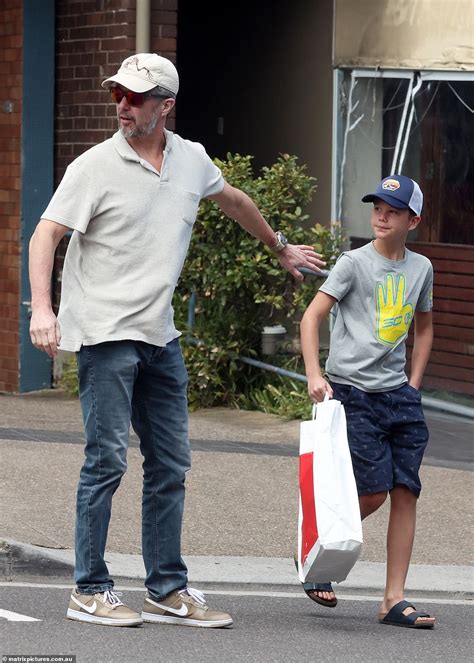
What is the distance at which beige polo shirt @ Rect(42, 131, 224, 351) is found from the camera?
5.23m

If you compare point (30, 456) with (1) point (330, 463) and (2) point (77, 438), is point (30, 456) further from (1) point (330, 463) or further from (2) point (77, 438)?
(1) point (330, 463)

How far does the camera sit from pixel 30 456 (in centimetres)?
836

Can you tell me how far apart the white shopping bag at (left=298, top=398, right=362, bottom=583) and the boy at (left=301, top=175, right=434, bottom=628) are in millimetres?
199

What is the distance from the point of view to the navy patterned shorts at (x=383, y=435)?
5.65 meters

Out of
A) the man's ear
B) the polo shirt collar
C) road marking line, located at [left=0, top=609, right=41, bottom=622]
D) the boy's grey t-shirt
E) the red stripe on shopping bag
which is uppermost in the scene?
the man's ear

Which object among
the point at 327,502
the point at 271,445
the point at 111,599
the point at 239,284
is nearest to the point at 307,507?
the point at 327,502

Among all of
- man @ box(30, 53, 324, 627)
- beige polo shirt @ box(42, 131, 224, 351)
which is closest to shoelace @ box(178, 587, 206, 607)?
man @ box(30, 53, 324, 627)

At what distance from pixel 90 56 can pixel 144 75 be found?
242 inches

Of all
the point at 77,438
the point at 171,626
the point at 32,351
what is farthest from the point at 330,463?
the point at 32,351

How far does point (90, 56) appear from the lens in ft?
37.1

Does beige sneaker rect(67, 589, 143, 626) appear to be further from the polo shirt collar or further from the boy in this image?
the polo shirt collar

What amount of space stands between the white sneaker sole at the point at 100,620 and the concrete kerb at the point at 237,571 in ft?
3.01

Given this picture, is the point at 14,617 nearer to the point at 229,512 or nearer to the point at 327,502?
the point at 327,502

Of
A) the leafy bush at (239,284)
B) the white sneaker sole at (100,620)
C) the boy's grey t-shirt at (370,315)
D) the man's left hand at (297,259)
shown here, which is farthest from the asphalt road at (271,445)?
the white sneaker sole at (100,620)
